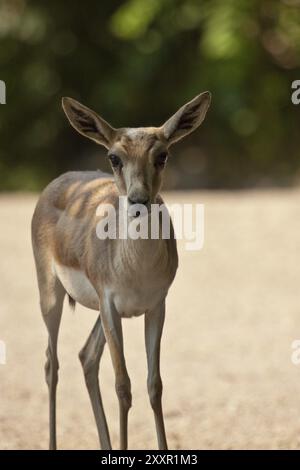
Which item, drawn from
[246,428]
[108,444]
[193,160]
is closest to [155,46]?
[193,160]

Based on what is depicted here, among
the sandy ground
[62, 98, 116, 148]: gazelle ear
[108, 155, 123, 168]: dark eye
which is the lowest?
the sandy ground

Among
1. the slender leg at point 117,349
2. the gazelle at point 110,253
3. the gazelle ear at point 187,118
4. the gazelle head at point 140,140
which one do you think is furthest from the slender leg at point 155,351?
the gazelle ear at point 187,118

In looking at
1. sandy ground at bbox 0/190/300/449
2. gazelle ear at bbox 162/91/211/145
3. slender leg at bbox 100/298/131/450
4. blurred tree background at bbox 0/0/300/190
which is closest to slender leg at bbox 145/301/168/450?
slender leg at bbox 100/298/131/450

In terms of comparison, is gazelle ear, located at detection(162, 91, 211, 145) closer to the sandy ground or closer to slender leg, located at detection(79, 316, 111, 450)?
slender leg, located at detection(79, 316, 111, 450)

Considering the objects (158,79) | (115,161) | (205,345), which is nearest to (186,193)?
(158,79)

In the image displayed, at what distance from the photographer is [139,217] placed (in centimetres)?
400

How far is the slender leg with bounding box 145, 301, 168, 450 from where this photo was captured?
4395 mm

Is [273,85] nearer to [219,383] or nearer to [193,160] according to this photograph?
[193,160]

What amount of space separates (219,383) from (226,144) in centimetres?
1179

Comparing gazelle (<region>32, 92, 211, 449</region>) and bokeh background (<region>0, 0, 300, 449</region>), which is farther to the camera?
bokeh background (<region>0, 0, 300, 449</region>)

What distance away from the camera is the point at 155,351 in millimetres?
4414

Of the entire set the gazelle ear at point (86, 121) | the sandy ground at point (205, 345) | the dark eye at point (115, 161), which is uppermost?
the gazelle ear at point (86, 121)

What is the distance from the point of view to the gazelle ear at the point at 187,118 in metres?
3.90

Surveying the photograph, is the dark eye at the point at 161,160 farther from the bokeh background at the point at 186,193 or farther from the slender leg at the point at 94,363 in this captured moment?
the bokeh background at the point at 186,193
